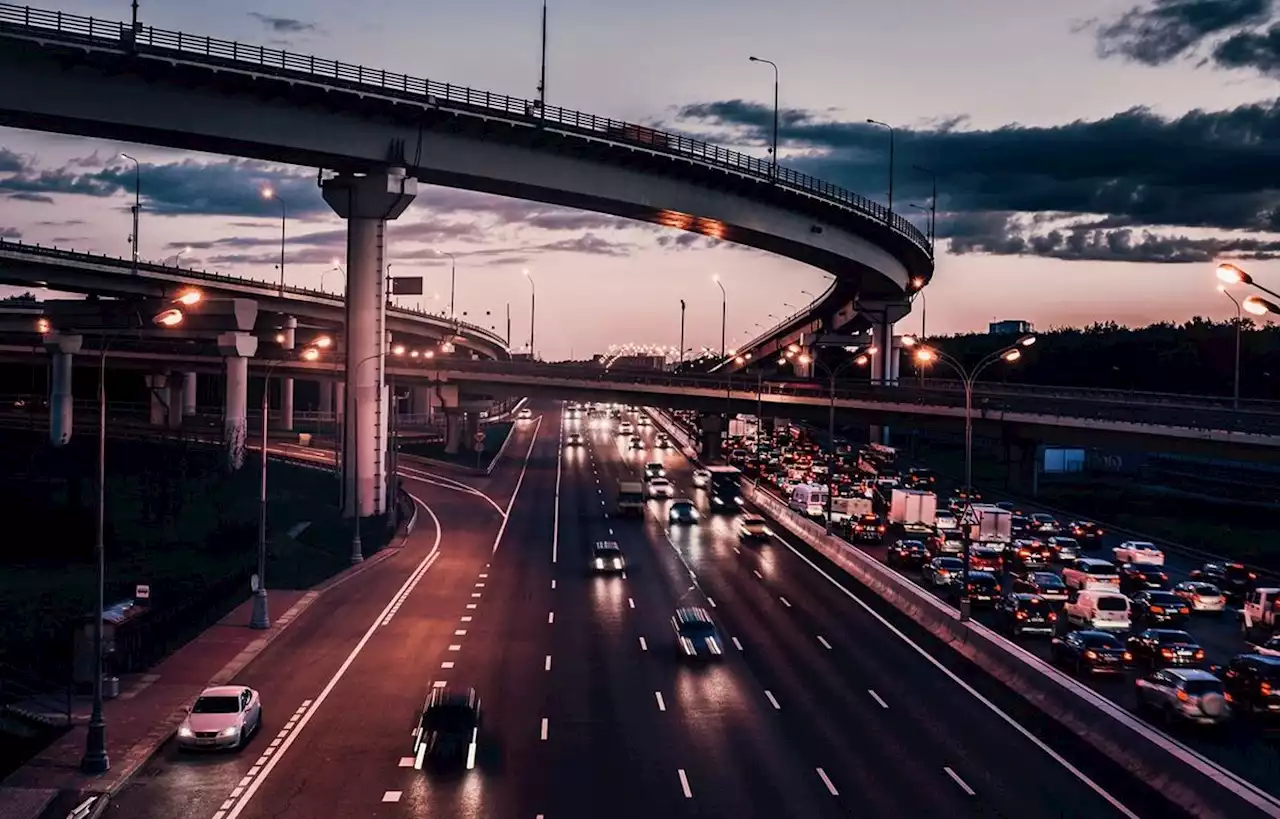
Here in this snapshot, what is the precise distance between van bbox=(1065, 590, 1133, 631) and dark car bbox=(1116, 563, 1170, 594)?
949cm

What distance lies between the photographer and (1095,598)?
145 ft

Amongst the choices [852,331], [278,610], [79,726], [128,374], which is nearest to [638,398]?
[852,331]

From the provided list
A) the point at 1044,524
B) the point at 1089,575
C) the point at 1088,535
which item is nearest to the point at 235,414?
the point at 1044,524

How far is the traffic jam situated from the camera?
31359mm

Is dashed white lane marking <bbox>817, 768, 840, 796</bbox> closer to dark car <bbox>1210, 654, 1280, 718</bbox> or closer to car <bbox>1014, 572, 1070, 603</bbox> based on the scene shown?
dark car <bbox>1210, 654, 1280, 718</bbox>

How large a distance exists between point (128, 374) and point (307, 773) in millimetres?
186164

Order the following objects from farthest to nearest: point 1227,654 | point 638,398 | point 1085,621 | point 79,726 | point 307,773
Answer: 1. point 638,398
2. point 1085,621
3. point 1227,654
4. point 79,726
5. point 307,773

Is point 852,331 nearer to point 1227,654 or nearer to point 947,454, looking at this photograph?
point 947,454

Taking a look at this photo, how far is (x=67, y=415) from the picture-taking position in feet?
299

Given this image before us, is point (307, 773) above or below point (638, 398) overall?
below

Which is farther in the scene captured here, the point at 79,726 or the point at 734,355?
the point at 734,355

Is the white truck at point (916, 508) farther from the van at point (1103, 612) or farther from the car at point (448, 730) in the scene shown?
the car at point (448, 730)

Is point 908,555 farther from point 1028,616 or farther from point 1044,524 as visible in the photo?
point 1044,524

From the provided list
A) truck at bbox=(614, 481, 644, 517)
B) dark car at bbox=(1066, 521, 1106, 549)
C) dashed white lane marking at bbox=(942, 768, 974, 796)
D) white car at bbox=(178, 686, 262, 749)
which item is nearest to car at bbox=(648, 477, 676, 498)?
truck at bbox=(614, 481, 644, 517)
